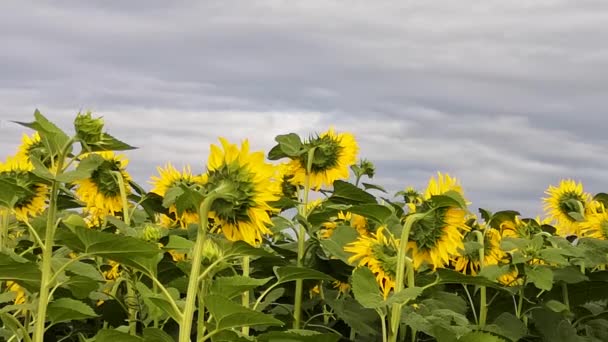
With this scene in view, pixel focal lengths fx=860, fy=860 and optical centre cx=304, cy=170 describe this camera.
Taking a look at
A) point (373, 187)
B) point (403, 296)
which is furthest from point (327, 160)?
point (403, 296)

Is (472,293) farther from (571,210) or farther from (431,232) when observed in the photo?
(571,210)

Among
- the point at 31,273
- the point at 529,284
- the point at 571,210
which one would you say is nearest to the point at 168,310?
the point at 31,273

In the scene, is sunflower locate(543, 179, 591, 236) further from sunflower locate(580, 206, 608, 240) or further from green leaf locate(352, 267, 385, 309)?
green leaf locate(352, 267, 385, 309)

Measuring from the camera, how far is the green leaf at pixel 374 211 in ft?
8.37

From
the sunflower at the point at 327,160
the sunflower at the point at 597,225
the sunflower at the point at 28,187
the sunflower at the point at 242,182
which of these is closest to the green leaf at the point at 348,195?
the sunflower at the point at 327,160

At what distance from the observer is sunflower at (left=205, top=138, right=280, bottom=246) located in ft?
6.60

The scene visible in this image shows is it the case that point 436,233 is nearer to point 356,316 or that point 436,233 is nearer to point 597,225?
point 356,316

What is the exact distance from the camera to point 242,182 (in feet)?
6.65

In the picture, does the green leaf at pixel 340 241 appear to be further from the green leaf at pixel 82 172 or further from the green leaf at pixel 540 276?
the green leaf at pixel 82 172

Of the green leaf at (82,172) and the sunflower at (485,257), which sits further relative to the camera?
the sunflower at (485,257)

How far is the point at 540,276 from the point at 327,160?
944mm

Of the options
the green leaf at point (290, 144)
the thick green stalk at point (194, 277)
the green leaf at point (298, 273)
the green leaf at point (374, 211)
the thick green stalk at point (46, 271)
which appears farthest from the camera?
the green leaf at point (290, 144)

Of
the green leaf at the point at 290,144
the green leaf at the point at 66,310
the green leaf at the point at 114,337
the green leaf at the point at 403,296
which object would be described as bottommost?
the green leaf at the point at 114,337

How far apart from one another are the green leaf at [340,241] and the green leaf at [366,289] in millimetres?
383
